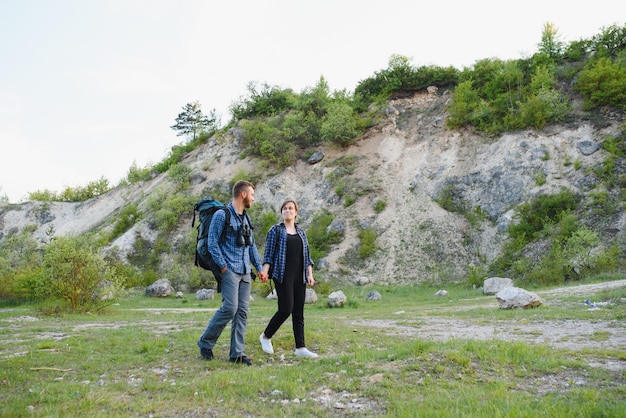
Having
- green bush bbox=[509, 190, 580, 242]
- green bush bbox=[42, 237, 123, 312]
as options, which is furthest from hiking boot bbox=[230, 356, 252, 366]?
green bush bbox=[509, 190, 580, 242]

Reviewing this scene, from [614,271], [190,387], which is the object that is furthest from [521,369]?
[614,271]

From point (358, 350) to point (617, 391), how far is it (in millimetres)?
2954

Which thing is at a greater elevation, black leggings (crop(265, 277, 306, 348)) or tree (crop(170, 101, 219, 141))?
tree (crop(170, 101, 219, 141))

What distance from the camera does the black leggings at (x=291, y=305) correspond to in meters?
5.73

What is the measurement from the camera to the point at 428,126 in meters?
33.6

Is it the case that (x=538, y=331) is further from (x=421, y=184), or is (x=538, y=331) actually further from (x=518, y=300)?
(x=421, y=184)

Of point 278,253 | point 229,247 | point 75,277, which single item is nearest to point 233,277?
point 229,247

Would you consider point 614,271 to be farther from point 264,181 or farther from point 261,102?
point 261,102

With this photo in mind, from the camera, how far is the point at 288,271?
18.9ft

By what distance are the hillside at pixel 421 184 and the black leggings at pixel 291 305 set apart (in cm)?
1994

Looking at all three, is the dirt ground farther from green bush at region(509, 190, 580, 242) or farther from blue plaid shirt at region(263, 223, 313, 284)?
green bush at region(509, 190, 580, 242)

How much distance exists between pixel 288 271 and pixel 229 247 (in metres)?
0.87

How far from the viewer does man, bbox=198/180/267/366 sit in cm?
535

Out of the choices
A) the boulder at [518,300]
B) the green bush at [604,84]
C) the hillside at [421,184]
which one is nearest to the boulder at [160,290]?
the hillside at [421,184]
